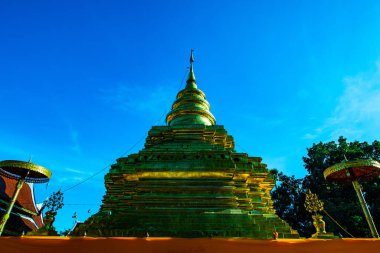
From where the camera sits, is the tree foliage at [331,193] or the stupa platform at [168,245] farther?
the tree foliage at [331,193]

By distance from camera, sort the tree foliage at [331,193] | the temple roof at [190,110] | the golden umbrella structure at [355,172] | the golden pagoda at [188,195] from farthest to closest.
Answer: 1. the tree foliage at [331,193]
2. the temple roof at [190,110]
3. the golden pagoda at [188,195]
4. the golden umbrella structure at [355,172]

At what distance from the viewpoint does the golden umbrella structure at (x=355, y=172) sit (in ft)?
26.9

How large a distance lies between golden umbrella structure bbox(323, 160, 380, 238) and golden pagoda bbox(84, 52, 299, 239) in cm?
→ 219

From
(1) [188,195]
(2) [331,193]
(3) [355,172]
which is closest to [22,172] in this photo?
(1) [188,195]

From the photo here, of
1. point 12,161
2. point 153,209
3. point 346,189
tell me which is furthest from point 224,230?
point 346,189

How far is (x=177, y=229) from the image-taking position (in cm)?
921

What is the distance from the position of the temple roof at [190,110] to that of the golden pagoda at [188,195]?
5.58 feet

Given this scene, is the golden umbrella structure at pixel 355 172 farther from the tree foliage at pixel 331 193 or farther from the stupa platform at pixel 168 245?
the tree foliage at pixel 331 193

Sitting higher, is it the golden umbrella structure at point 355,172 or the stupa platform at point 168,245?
the golden umbrella structure at point 355,172

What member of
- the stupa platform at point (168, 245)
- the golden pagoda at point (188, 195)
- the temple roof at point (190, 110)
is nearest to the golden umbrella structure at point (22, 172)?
the golden pagoda at point (188, 195)

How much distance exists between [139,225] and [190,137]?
20.1 feet

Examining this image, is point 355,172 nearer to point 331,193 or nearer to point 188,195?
point 188,195

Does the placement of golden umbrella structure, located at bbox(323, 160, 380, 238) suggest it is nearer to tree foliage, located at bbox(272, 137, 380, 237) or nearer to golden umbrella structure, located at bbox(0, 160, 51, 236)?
golden umbrella structure, located at bbox(0, 160, 51, 236)

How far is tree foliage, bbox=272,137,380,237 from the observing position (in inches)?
769
